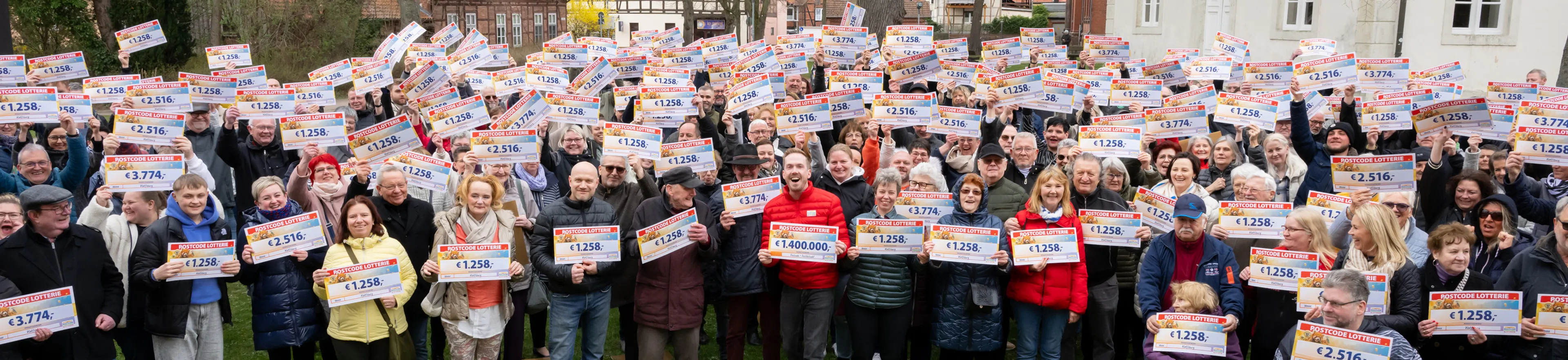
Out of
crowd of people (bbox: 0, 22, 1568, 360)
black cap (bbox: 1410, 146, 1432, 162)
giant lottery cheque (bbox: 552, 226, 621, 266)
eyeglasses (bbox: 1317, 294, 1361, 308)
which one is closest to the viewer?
eyeglasses (bbox: 1317, 294, 1361, 308)

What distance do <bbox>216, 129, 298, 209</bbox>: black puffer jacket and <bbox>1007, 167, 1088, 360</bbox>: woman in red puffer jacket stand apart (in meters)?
5.92

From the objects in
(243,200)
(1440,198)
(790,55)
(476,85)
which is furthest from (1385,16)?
(243,200)

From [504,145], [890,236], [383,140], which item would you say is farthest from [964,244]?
[383,140]

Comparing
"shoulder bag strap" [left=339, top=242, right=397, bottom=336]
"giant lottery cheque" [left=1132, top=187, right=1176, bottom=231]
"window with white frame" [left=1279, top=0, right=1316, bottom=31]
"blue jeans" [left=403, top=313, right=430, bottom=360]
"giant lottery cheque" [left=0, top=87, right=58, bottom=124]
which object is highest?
"window with white frame" [left=1279, top=0, right=1316, bottom=31]

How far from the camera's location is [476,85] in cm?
1305

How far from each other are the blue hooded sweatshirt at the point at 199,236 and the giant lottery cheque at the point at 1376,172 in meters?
7.33

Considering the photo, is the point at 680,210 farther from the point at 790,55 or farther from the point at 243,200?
the point at 790,55

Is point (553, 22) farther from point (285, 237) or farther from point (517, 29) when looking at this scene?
point (285, 237)

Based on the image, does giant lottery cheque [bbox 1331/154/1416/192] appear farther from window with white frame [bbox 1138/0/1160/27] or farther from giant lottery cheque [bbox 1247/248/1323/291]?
window with white frame [bbox 1138/0/1160/27]

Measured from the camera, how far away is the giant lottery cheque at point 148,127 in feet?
29.4

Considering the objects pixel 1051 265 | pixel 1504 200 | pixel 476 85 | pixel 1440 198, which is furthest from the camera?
pixel 476 85

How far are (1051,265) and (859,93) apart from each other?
377cm

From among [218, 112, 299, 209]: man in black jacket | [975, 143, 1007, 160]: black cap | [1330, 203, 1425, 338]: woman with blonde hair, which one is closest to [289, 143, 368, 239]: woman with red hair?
[218, 112, 299, 209]: man in black jacket

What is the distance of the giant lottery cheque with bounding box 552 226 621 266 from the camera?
22.9 ft
